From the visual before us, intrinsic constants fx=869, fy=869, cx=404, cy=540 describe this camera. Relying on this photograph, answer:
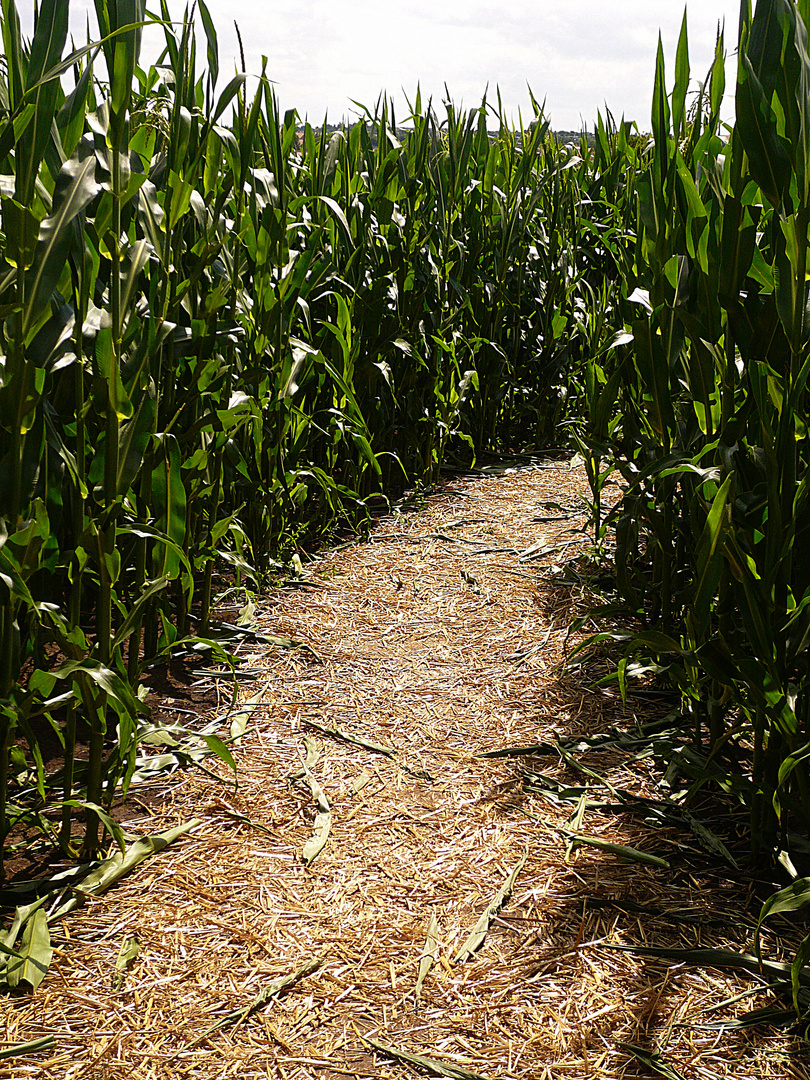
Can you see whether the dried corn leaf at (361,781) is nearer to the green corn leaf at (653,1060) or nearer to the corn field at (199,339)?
the corn field at (199,339)

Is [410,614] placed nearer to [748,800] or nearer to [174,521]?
[174,521]

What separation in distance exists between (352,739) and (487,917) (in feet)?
2.09

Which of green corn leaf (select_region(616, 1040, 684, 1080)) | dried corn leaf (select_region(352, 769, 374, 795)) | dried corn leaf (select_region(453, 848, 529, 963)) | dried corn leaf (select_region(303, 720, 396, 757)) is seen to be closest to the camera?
green corn leaf (select_region(616, 1040, 684, 1080))

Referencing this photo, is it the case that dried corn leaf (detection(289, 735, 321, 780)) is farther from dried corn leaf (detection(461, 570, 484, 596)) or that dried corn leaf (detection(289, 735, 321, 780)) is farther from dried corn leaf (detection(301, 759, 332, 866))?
dried corn leaf (detection(461, 570, 484, 596))

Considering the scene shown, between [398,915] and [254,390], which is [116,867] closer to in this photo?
[398,915]

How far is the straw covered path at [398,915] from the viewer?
120 cm

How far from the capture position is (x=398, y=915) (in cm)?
147

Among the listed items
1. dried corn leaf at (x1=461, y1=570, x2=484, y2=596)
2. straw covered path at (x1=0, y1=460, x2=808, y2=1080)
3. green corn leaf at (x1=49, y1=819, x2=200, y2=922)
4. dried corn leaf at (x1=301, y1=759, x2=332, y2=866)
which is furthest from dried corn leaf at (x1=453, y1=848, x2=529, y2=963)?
dried corn leaf at (x1=461, y1=570, x2=484, y2=596)

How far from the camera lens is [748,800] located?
1626 millimetres

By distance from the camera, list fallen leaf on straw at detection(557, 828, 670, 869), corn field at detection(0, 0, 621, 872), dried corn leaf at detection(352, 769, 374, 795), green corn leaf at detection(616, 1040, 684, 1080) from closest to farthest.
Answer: green corn leaf at detection(616, 1040, 684, 1080) → corn field at detection(0, 0, 621, 872) → fallen leaf on straw at detection(557, 828, 670, 869) → dried corn leaf at detection(352, 769, 374, 795)

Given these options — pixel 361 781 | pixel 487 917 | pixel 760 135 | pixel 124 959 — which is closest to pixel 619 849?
pixel 487 917

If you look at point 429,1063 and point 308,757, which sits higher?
point 308,757

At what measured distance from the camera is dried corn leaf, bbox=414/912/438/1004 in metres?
1.32

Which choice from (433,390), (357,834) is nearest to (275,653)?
(357,834)
